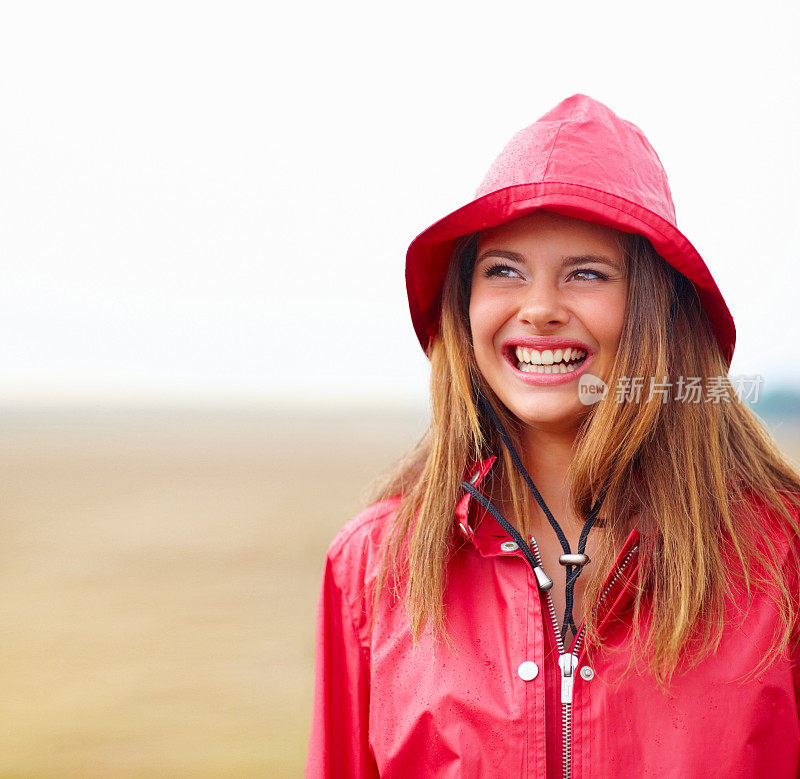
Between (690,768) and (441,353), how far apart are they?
31.6 inches

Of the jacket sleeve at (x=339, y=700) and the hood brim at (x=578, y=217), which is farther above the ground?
the hood brim at (x=578, y=217)

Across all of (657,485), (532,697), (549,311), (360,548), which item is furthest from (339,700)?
(549,311)

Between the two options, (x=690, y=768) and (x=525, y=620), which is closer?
(x=690, y=768)

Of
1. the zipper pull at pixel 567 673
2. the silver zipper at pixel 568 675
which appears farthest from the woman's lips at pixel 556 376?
the zipper pull at pixel 567 673

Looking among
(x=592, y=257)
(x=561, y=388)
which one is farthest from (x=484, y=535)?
(x=592, y=257)

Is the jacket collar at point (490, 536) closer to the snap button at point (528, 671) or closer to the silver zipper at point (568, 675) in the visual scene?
the silver zipper at point (568, 675)

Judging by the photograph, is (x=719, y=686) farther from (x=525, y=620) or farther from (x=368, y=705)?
A: (x=368, y=705)

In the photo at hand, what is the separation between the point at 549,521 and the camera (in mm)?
1481

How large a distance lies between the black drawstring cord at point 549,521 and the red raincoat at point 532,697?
0.06 feet

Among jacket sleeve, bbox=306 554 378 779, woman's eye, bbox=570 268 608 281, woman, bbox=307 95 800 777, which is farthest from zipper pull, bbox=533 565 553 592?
woman's eye, bbox=570 268 608 281

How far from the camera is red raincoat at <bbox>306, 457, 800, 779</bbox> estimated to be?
1.25 metres

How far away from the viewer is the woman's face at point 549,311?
139 cm

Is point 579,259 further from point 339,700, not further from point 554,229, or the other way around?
point 339,700

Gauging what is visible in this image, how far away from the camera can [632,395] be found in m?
1.40
